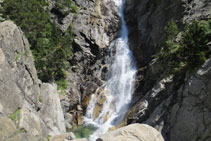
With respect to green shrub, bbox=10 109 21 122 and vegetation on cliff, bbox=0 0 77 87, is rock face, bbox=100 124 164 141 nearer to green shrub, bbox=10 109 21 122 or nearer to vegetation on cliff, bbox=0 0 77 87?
green shrub, bbox=10 109 21 122

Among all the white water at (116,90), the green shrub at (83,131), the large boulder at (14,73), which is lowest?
the green shrub at (83,131)

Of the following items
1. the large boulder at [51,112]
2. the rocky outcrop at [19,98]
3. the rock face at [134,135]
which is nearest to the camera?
the rock face at [134,135]

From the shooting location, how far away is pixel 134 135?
7770mm

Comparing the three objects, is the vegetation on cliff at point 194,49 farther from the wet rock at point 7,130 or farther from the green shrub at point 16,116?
the wet rock at point 7,130

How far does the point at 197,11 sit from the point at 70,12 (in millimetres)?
23789

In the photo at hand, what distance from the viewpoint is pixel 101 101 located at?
27453mm

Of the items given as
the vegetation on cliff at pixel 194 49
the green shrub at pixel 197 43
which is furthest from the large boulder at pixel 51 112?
the green shrub at pixel 197 43

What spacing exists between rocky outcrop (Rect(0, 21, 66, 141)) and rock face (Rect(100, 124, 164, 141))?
597 cm

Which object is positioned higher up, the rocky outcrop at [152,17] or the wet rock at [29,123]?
the rocky outcrop at [152,17]

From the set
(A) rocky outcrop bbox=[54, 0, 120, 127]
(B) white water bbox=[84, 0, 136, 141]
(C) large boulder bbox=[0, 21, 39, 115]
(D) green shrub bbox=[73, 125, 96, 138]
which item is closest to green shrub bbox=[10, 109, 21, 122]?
(C) large boulder bbox=[0, 21, 39, 115]

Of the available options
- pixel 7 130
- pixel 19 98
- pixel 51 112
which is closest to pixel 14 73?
pixel 19 98

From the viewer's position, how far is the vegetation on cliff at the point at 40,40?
24.1 meters

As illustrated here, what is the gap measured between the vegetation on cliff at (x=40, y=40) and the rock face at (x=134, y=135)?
18.1 m

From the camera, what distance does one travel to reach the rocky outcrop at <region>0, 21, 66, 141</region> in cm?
1088
